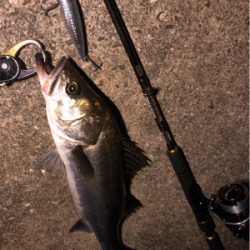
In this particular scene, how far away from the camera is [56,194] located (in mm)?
2373

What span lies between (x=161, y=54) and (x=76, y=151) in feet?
2.73

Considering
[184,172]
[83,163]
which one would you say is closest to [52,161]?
[83,163]

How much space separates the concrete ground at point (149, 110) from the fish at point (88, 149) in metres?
0.28

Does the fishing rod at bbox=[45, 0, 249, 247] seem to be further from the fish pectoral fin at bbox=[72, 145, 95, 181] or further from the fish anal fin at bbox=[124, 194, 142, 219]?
the fish pectoral fin at bbox=[72, 145, 95, 181]

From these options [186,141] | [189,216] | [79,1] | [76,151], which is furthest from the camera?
[189,216]

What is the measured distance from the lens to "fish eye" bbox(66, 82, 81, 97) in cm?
170

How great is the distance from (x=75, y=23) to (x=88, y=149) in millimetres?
692

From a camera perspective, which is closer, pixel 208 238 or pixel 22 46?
pixel 22 46

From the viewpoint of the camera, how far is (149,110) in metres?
2.25

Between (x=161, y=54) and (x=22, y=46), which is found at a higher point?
(x=22, y=46)

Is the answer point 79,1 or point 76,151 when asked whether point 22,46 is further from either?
point 76,151

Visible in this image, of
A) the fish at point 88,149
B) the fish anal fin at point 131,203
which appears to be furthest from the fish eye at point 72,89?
the fish anal fin at point 131,203

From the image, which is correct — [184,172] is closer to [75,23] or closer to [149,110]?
[149,110]

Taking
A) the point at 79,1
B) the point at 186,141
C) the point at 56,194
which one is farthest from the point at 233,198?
the point at 79,1
